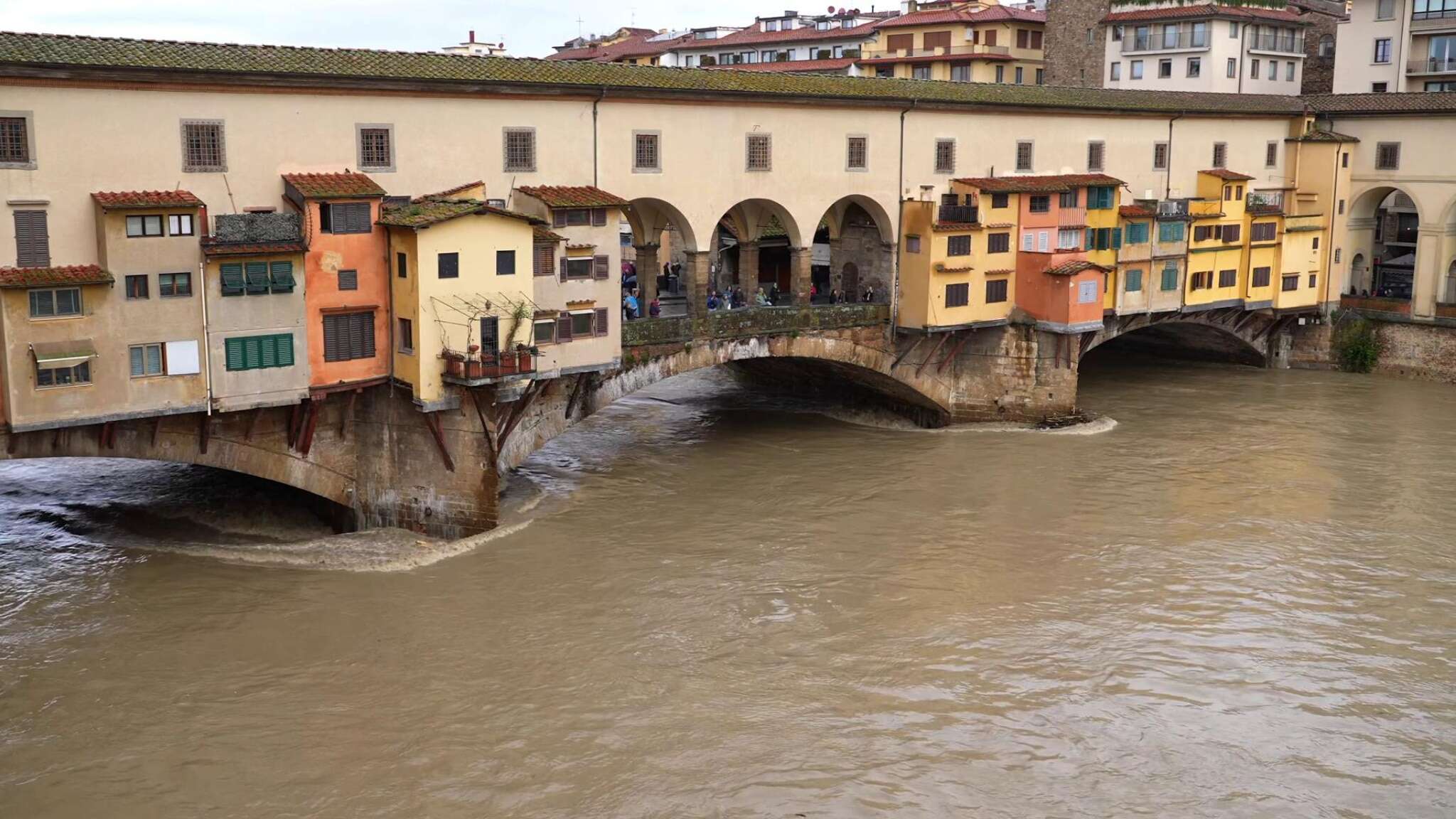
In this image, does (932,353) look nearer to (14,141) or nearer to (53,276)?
(53,276)

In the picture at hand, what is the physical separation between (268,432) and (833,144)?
53.5ft

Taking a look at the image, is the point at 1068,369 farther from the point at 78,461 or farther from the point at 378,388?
the point at 78,461

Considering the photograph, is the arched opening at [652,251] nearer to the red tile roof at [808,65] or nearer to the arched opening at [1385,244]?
the arched opening at [1385,244]

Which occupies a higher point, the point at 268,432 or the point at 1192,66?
the point at 1192,66

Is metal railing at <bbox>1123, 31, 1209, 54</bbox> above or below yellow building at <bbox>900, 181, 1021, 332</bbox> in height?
above

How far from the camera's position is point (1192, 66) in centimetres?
5766

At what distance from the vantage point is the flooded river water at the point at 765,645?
1941 cm

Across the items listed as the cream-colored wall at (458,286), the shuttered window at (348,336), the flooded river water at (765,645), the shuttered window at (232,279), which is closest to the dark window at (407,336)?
the cream-colored wall at (458,286)

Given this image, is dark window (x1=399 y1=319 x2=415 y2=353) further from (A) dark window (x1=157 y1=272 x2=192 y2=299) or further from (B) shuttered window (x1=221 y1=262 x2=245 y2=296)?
(A) dark window (x1=157 y1=272 x2=192 y2=299)

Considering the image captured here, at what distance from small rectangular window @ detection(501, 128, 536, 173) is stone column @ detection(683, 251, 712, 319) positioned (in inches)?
206

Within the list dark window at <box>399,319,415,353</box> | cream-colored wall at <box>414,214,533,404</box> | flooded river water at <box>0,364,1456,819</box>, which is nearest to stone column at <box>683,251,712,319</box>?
flooded river water at <box>0,364,1456,819</box>

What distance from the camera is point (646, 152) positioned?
32.8m

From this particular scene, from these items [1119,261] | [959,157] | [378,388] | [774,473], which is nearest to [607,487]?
[774,473]

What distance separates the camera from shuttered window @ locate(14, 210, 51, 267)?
79.5 feet
